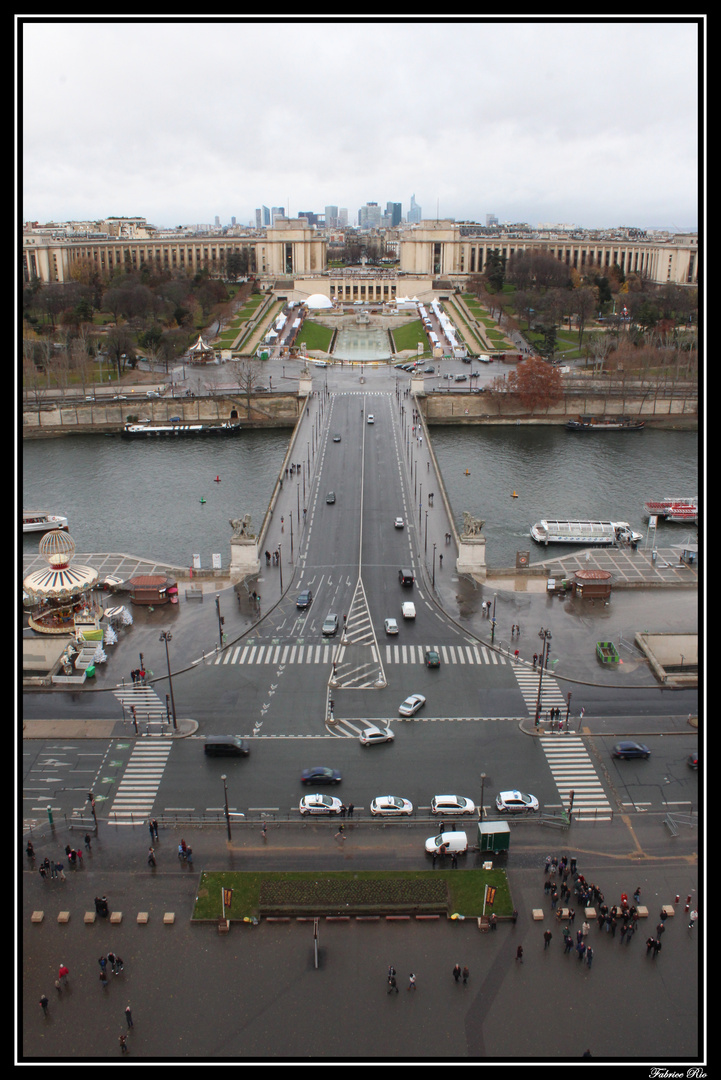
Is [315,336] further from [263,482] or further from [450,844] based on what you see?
[450,844]

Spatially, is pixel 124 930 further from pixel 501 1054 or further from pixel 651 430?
pixel 651 430

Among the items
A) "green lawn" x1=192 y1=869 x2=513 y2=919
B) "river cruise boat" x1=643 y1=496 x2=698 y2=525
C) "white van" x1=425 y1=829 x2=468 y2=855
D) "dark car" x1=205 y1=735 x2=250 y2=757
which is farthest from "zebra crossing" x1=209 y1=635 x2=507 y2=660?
"river cruise boat" x1=643 y1=496 x2=698 y2=525

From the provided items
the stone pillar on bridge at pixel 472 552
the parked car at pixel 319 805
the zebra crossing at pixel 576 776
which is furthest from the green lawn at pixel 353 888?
the stone pillar on bridge at pixel 472 552

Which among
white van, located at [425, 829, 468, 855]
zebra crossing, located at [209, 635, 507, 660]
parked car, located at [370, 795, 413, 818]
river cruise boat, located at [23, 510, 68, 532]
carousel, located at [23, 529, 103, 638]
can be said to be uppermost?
river cruise boat, located at [23, 510, 68, 532]

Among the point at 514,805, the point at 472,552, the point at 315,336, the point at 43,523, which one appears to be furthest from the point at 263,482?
the point at 315,336

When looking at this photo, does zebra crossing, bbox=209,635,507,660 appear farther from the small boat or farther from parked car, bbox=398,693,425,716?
the small boat

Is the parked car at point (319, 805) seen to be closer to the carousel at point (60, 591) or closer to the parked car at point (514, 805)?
the parked car at point (514, 805)

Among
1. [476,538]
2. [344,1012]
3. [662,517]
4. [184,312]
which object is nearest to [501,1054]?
[344,1012]
